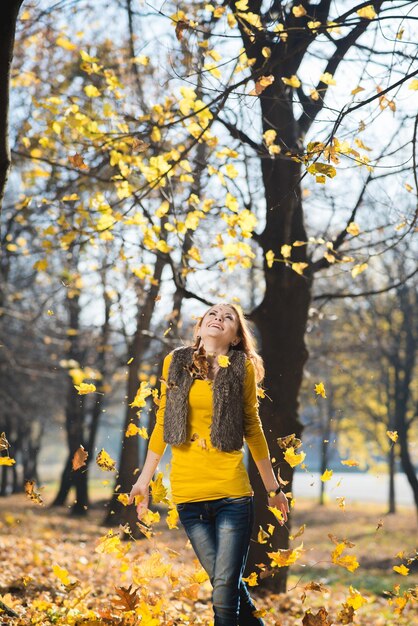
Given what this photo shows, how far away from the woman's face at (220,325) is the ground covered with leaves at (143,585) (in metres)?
1.42

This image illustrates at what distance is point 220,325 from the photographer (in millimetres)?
4117

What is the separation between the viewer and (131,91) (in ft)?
30.1

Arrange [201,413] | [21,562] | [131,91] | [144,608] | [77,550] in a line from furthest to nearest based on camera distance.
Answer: [77,550] → [131,91] → [21,562] → [144,608] → [201,413]

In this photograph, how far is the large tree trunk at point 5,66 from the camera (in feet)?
13.1

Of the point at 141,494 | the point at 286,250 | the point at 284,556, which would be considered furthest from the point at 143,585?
the point at 286,250

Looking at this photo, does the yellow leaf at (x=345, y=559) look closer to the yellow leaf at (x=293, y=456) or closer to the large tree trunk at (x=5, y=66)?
the yellow leaf at (x=293, y=456)

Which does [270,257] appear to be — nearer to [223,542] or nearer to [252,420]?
Answer: [252,420]

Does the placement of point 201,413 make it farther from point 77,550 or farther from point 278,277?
point 77,550

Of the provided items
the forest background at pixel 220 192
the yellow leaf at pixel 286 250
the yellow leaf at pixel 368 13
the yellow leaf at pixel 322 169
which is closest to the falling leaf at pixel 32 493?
the forest background at pixel 220 192

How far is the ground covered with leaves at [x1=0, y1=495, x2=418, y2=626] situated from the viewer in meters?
4.62

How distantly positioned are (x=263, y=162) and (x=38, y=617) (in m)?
4.77

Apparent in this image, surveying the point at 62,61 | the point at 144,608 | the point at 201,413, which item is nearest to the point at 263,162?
the point at 201,413

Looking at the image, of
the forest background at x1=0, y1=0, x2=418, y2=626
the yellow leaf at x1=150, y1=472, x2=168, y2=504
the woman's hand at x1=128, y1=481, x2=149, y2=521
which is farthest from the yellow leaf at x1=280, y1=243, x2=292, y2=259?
the woman's hand at x1=128, y1=481, x2=149, y2=521

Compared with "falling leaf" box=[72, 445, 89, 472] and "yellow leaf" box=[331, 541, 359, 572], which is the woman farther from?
"yellow leaf" box=[331, 541, 359, 572]
